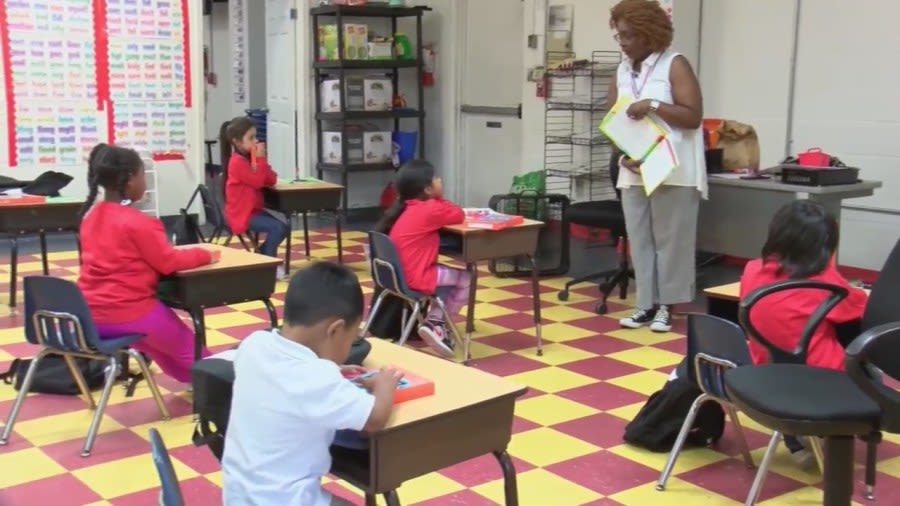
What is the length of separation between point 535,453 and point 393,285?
1364 millimetres

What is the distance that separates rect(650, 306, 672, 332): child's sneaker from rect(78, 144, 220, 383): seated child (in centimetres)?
273

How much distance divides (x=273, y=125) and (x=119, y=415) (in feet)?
20.1

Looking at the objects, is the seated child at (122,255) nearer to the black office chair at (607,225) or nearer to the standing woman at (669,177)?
the standing woman at (669,177)

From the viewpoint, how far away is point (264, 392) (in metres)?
2.15

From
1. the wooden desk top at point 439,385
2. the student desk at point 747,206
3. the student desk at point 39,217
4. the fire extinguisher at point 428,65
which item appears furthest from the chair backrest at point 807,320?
the fire extinguisher at point 428,65

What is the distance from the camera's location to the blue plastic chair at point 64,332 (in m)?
3.72

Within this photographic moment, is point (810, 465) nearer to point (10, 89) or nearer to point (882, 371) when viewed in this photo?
point (882, 371)

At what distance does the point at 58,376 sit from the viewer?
4527mm

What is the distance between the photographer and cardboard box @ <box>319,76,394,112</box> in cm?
915

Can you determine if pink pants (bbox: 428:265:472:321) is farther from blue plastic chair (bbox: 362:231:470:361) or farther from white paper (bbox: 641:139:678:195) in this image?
white paper (bbox: 641:139:678:195)

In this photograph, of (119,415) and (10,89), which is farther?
(10,89)

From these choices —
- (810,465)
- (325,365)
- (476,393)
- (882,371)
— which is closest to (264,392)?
(325,365)

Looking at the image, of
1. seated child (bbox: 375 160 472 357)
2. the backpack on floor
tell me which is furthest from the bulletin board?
seated child (bbox: 375 160 472 357)

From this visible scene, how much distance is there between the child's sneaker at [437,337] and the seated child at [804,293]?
1.94m
